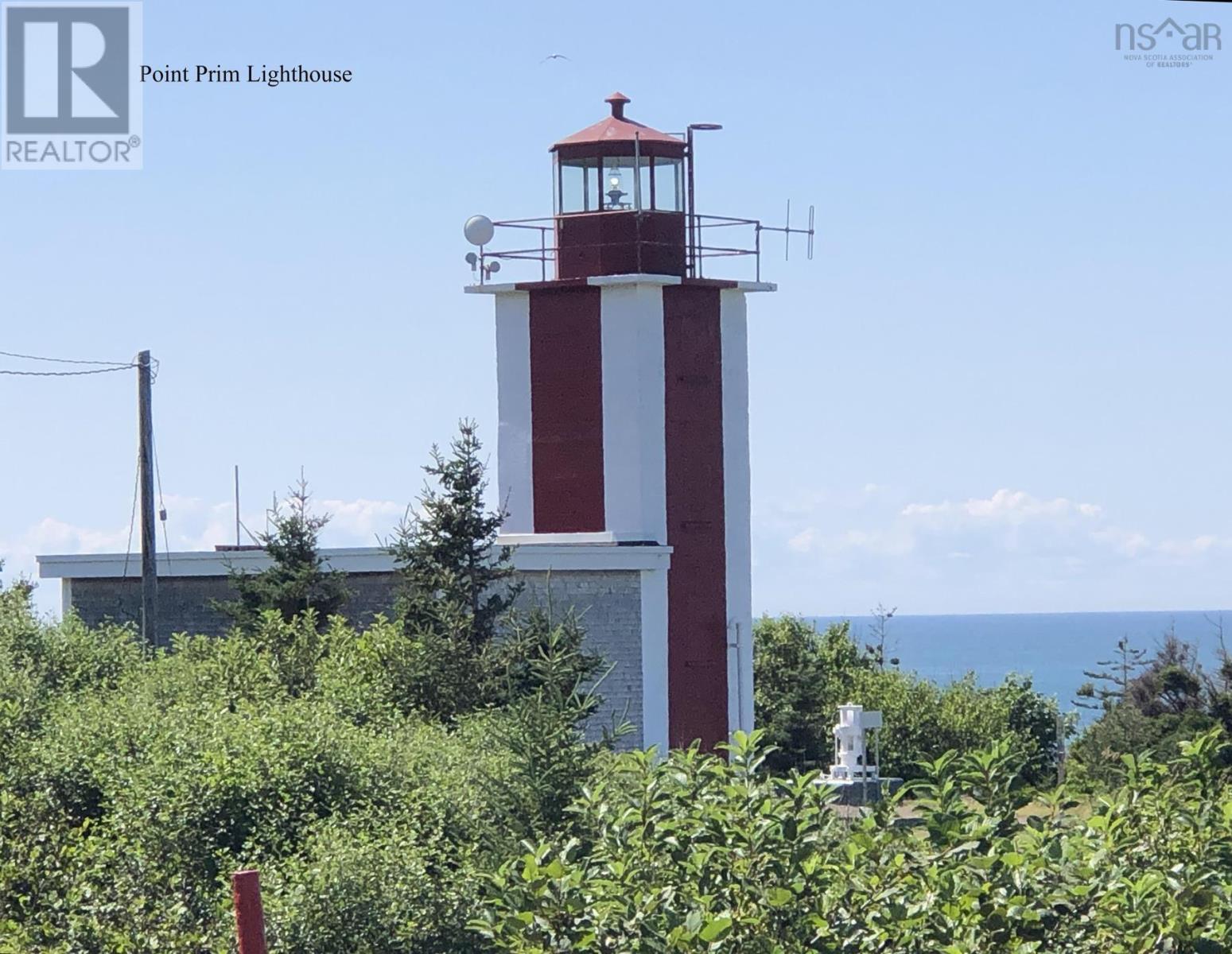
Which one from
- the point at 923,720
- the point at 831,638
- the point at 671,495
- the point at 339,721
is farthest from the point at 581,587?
the point at 831,638

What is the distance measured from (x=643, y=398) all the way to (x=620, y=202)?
2701mm

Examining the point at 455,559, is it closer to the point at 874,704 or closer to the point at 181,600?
the point at 181,600

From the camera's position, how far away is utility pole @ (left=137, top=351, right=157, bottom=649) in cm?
2122

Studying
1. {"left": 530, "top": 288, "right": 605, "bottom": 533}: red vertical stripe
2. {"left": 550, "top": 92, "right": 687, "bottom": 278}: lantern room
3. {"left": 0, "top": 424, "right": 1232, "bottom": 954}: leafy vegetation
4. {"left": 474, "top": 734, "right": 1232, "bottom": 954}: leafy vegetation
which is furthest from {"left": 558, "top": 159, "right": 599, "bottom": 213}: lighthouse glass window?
{"left": 474, "top": 734, "right": 1232, "bottom": 954}: leafy vegetation

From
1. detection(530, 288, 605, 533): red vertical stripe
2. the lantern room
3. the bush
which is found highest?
the lantern room

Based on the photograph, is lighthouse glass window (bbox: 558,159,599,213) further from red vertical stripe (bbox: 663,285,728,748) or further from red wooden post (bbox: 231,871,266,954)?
red wooden post (bbox: 231,871,266,954)

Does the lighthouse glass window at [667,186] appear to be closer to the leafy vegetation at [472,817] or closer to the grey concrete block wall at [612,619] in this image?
the grey concrete block wall at [612,619]

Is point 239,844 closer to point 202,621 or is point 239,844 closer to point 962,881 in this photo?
point 962,881

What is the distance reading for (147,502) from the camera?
21.9 meters

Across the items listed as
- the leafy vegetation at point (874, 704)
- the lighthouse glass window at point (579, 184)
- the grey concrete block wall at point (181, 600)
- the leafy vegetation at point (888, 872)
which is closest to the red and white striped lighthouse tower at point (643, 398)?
the lighthouse glass window at point (579, 184)

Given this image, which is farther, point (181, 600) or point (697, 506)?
point (181, 600)

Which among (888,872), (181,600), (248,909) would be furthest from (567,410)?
(248,909)

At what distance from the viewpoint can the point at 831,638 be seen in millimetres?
44188

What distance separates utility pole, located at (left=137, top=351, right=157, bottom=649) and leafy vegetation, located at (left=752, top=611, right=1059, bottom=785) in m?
14.3
